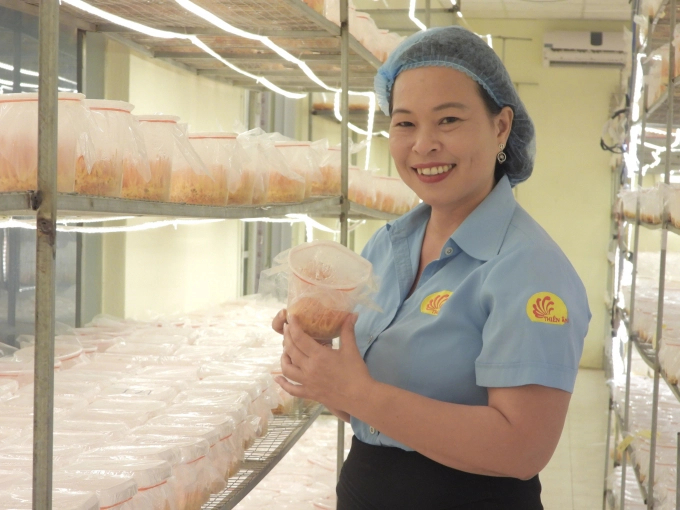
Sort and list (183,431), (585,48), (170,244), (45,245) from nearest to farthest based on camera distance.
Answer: (45,245)
(183,431)
(170,244)
(585,48)

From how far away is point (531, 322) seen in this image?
1.20 meters

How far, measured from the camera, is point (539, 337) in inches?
46.8

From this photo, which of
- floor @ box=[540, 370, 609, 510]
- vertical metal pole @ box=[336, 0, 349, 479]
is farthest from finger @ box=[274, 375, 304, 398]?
floor @ box=[540, 370, 609, 510]

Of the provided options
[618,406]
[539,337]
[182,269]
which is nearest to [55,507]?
[539,337]

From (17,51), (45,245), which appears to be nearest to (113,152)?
(45,245)

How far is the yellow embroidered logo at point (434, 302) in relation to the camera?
1.36 m

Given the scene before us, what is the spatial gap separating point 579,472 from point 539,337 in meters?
4.47

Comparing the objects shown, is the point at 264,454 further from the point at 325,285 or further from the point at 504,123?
the point at 504,123

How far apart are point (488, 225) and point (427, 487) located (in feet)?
1.61

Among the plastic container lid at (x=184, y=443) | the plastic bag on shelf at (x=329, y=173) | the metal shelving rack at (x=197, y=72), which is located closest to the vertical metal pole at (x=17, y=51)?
the metal shelving rack at (x=197, y=72)

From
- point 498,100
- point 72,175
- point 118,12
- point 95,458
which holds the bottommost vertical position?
point 95,458

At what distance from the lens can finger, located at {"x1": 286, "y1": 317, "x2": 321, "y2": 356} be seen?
1251mm

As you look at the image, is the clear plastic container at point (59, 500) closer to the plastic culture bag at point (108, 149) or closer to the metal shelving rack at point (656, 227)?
the plastic culture bag at point (108, 149)

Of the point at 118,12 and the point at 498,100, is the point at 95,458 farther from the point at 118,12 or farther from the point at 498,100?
the point at 118,12
